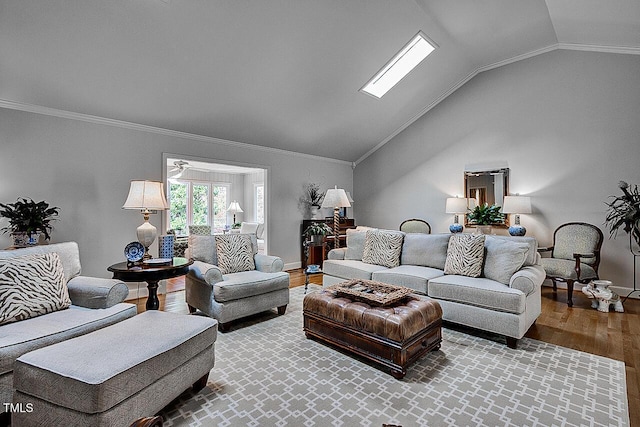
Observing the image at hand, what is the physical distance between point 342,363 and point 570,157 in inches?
190

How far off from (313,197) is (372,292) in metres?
3.96

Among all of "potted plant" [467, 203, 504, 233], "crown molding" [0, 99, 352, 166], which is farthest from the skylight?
"potted plant" [467, 203, 504, 233]

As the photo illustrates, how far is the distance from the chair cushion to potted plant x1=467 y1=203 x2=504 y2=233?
4.18ft

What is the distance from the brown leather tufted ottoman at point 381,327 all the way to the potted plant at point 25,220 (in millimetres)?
2871

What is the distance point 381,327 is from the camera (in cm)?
234

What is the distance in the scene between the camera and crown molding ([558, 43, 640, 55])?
430cm

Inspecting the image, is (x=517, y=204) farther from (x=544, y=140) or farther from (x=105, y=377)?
(x=105, y=377)

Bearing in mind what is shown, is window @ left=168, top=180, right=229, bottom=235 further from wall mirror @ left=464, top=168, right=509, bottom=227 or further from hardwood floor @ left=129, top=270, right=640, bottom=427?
wall mirror @ left=464, top=168, right=509, bottom=227

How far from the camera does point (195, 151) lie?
484 cm

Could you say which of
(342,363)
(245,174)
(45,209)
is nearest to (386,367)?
(342,363)

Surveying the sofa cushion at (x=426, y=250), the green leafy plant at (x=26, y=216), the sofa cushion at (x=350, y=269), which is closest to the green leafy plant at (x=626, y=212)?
the sofa cushion at (x=426, y=250)

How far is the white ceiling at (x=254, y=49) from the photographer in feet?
9.58

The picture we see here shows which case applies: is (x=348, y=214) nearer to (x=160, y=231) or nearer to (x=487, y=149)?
(x=487, y=149)

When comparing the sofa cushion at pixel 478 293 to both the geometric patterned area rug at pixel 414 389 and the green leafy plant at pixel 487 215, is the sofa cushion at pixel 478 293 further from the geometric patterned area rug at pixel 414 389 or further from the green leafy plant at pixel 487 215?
the green leafy plant at pixel 487 215
